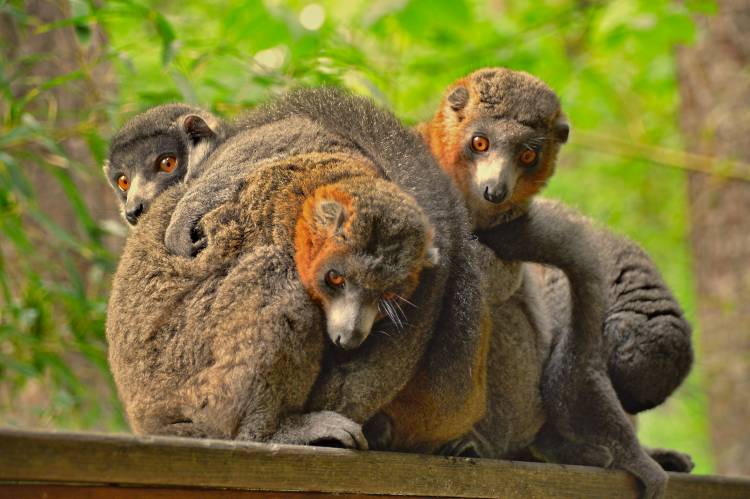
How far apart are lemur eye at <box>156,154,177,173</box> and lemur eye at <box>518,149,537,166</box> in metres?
1.48

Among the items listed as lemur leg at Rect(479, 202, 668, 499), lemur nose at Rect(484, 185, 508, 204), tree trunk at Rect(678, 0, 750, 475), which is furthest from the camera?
tree trunk at Rect(678, 0, 750, 475)

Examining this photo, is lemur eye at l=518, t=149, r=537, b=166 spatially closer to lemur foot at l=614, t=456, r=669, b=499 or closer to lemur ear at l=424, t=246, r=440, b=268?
lemur ear at l=424, t=246, r=440, b=268

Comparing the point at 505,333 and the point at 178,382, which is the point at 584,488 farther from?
the point at 178,382

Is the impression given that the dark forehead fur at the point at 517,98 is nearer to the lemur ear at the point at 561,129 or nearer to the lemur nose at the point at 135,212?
the lemur ear at the point at 561,129

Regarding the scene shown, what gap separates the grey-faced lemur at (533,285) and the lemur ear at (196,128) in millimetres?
984

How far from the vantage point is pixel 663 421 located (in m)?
14.2

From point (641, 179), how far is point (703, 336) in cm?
324

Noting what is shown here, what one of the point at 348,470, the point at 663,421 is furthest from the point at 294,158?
the point at 663,421

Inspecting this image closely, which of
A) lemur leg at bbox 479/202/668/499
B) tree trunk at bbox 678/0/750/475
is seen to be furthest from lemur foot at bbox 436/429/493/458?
tree trunk at bbox 678/0/750/475

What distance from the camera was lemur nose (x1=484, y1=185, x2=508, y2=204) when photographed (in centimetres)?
370

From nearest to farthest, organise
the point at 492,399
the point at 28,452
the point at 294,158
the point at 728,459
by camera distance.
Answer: the point at 28,452, the point at 294,158, the point at 492,399, the point at 728,459

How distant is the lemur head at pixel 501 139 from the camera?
384cm

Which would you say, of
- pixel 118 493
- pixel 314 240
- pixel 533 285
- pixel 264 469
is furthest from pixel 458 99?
pixel 118 493

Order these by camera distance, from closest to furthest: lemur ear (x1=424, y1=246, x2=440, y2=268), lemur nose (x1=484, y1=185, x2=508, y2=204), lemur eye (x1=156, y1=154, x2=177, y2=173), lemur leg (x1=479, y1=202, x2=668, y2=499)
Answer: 1. lemur ear (x1=424, y1=246, x2=440, y2=268)
2. lemur nose (x1=484, y1=185, x2=508, y2=204)
3. lemur leg (x1=479, y1=202, x2=668, y2=499)
4. lemur eye (x1=156, y1=154, x2=177, y2=173)
